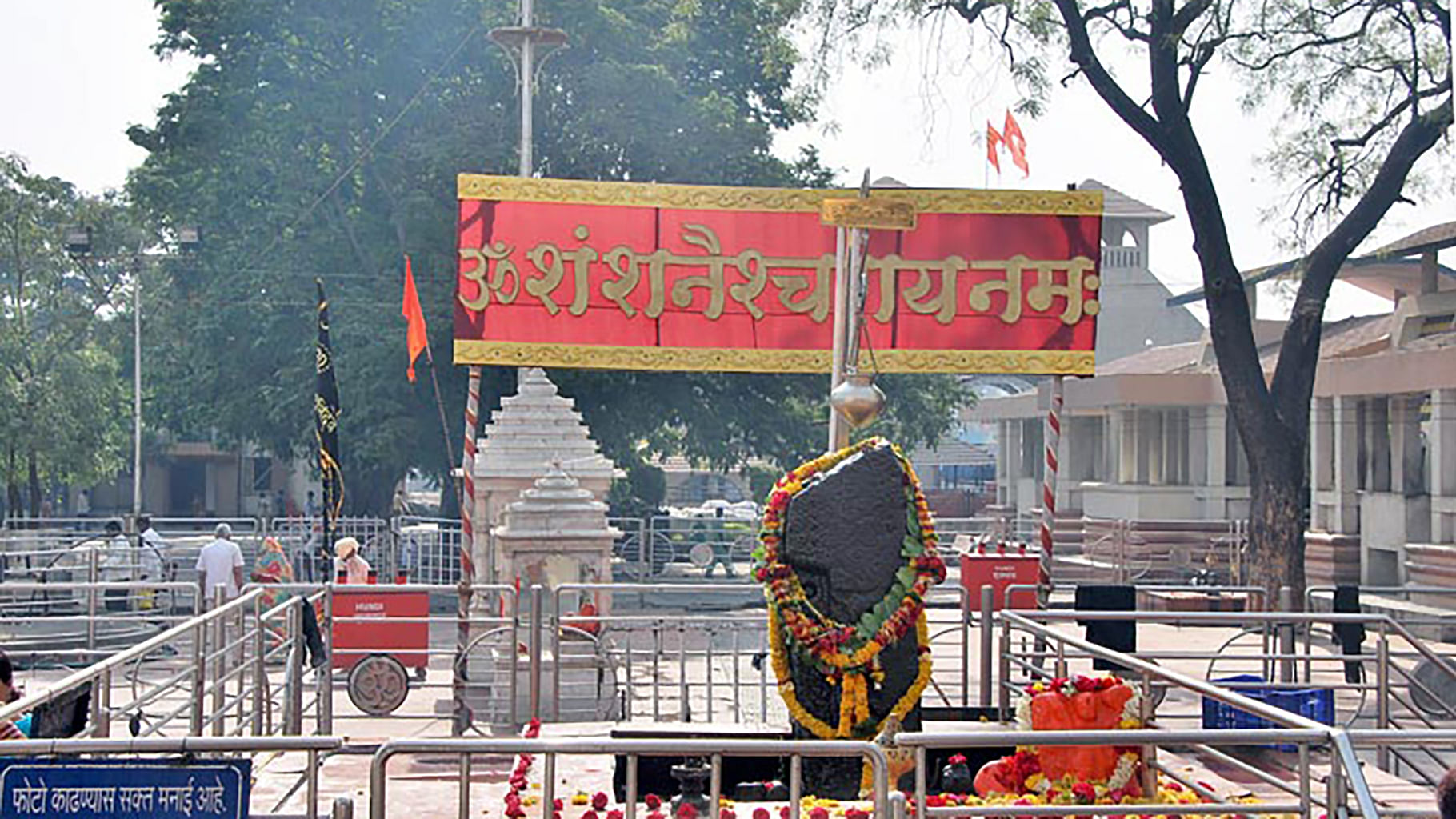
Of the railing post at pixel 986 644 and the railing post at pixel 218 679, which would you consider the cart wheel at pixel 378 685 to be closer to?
the railing post at pixel 218 679

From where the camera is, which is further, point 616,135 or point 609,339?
point 616,135

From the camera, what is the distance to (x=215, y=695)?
11570 millimetres

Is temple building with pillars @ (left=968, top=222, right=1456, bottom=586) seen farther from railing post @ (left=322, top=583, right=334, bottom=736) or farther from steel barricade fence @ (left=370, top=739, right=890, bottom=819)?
steel barricade fence @ (left=370, top=739, right=890, bottom=819)

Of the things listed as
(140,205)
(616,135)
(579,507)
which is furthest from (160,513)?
(579,507)

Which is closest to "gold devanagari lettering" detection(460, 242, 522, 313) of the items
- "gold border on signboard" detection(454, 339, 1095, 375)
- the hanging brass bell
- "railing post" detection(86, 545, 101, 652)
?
"gold border on signboard" detection(454, 339, 1095, 375)

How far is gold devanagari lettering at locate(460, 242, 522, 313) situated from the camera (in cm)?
1531

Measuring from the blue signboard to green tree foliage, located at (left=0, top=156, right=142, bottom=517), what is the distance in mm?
36213

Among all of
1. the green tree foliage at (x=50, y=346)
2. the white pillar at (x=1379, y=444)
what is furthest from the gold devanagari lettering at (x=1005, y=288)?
the green tree foliage at (x=50, y=346)

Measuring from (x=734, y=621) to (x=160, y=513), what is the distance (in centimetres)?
5315

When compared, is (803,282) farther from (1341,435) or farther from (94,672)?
(1341,435)

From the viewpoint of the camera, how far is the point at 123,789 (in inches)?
247

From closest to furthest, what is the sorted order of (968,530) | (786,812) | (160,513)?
(786,812)
(968,530)
(160,513)

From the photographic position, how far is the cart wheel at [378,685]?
1501 centimetres

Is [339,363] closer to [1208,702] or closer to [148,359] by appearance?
[148,359]
